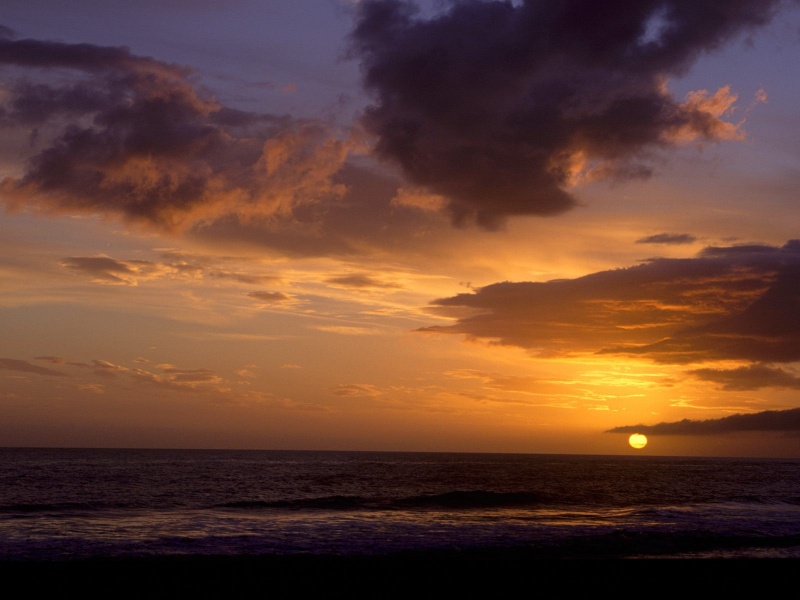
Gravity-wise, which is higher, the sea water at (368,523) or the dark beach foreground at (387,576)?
the dark beach foreground at (387,576)

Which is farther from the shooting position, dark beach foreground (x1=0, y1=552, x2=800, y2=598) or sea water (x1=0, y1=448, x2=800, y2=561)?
sea water (x1=0, y1=448, x2=800, y2=561)

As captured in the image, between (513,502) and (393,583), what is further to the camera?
(513,502)

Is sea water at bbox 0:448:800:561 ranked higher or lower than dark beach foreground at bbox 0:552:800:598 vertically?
lower

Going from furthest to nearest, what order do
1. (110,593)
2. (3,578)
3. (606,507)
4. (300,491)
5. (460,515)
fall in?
1. (300,491)
2. (606,507)
3. (460,515)
4. (3,578)
5. (110,593)

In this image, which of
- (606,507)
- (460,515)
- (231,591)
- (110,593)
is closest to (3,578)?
(110,593)

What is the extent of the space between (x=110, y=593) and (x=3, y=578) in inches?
135

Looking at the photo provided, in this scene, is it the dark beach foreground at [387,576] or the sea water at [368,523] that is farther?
the sea water at [368,523]

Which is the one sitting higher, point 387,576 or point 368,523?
point 387,576

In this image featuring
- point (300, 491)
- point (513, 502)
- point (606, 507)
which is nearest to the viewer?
point (606, 507)

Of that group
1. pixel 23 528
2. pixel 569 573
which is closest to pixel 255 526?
pixel 23 528

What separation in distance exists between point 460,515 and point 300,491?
823 inches

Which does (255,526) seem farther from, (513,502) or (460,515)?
(513,502)

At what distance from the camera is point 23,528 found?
89.0 feet

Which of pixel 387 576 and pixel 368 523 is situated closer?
pixel 387 576
